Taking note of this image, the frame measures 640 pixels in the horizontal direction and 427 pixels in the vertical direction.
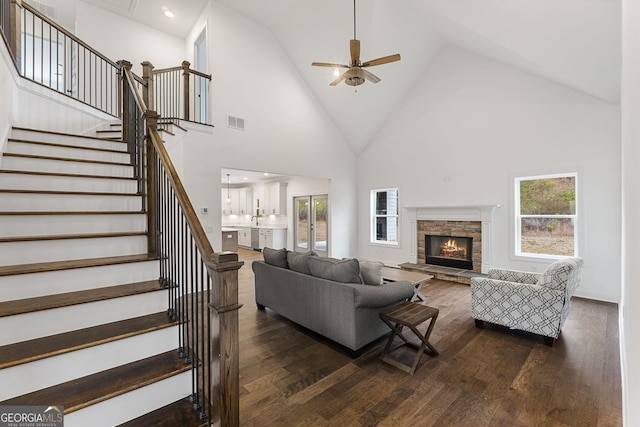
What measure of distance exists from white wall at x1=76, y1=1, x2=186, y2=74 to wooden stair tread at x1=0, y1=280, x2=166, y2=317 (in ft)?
19.6

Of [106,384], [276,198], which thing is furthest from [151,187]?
[276,198]

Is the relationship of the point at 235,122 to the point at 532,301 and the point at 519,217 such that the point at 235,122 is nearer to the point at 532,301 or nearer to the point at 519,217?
the point at 532,301

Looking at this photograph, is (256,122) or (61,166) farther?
(256,122)

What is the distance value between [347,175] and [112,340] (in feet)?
22.5

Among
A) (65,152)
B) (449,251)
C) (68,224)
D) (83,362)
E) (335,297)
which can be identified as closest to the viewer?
(83,362)

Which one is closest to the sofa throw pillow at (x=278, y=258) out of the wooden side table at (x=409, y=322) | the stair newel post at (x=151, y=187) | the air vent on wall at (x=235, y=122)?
the wooden side table at (x=409, y=322)

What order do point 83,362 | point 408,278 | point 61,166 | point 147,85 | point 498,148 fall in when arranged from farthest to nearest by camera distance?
point 498,148 < point 408,278 < point 147,85 < point 61,166 < point 83,362

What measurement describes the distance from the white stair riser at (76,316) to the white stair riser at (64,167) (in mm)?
1763

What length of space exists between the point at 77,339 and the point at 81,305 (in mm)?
221

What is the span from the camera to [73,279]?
195 centimetres

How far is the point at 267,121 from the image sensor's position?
605 centimetres

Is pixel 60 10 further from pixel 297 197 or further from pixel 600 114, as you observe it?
pixel 600 114

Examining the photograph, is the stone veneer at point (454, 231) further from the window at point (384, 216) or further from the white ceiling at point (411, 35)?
the white ceiling at point (411, 35)

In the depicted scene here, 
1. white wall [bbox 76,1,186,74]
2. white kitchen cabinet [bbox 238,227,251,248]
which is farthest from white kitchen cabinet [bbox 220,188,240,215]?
white wall [bbox 76,1,186,74]
